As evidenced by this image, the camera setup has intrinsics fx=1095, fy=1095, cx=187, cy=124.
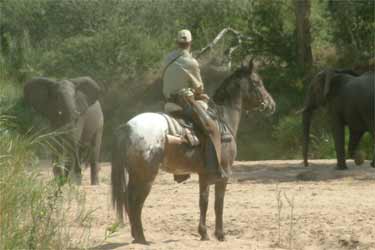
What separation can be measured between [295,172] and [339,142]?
1.05 metres

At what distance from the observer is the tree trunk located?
28484 millimetres

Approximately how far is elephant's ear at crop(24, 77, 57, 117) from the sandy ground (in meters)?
1.63

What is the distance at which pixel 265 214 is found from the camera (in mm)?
14070

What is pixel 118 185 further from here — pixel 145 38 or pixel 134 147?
pixel 145 38

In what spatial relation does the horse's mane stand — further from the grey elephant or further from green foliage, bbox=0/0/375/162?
green foliage, bbox=0/0/375/162

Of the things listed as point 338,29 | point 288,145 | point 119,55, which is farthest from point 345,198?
point 119,55

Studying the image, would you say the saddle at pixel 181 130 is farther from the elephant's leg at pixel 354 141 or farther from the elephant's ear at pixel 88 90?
the elephant's leg at pixel 354 141

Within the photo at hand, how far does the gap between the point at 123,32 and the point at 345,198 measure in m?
17.5

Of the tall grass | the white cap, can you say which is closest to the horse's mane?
the white cap

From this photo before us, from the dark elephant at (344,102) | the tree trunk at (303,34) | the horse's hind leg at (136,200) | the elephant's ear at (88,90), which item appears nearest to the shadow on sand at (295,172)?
the dark elephant at (344,102)

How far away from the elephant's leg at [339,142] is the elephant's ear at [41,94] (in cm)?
530

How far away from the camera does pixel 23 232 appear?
8945 mm

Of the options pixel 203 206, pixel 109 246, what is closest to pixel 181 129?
pixel 203 206

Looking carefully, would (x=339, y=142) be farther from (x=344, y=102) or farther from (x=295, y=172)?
(x=295, y=172)
